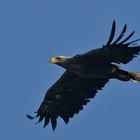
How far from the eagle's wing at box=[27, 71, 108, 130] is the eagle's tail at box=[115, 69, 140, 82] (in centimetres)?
113

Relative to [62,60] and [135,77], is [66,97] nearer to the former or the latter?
[62,60]

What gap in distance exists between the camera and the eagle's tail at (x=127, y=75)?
22.5 m

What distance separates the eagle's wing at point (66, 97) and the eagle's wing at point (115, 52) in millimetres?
1465

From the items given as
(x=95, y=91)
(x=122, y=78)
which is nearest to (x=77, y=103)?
(x=95, y=91)

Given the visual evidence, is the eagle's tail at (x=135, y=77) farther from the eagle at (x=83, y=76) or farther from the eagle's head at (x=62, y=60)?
the eagle's head at (x=62, y=60)

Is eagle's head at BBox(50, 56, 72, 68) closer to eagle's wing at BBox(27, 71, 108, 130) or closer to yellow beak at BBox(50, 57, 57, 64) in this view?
yellow beak at BBox(50, 57, 57, 64)

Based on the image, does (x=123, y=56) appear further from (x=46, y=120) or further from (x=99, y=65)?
(x=46, y=120)

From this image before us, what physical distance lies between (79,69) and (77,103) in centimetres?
219

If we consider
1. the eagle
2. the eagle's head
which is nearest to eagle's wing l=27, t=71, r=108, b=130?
the eagle

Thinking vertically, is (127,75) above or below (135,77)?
above

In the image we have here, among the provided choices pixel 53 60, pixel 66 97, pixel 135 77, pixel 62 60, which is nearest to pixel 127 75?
pixel 135 77

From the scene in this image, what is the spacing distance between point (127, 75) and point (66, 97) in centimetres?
282

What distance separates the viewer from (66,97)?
24.8 metres

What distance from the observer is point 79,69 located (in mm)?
22328
